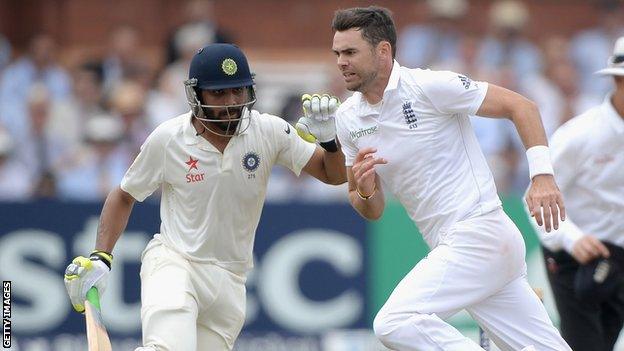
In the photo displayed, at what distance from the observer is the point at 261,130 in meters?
7.35

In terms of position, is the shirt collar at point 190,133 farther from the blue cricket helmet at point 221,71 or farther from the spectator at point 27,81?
the spectator at point 27,81

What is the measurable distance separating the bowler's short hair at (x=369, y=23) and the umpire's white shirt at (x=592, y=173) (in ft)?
5.13

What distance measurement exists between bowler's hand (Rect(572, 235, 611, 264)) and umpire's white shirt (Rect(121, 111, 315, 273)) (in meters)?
1.62

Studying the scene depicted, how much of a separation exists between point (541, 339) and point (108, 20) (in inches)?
396

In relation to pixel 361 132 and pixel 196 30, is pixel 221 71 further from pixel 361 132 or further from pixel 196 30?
pixel 196 30

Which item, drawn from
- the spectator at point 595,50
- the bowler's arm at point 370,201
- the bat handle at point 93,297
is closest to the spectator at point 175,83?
the spectator at point 595,50


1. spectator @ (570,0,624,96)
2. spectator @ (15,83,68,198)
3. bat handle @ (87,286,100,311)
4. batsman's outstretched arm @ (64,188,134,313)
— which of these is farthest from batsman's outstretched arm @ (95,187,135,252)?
spectator @ (570,0,624,96)

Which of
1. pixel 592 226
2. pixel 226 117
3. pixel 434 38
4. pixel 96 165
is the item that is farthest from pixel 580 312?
pixel 434 38

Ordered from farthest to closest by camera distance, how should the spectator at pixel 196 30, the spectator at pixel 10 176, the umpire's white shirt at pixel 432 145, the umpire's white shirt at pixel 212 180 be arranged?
the spectator at pixel 196 30 → the spectator at pixel 10 176 → the umpire's white shirt at pixel 212 180 → the umpire's white shirt at pixel 432 145

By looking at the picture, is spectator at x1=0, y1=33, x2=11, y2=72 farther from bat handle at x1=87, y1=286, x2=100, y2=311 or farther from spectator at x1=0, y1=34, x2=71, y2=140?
bat handle at x1=87, y1=286, x2=100, y2=311

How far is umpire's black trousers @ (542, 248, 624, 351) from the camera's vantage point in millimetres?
8141

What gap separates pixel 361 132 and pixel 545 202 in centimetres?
101

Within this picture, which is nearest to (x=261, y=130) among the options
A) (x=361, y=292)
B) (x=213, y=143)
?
(x=213, y=143)

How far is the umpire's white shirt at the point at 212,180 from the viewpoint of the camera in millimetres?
7242
